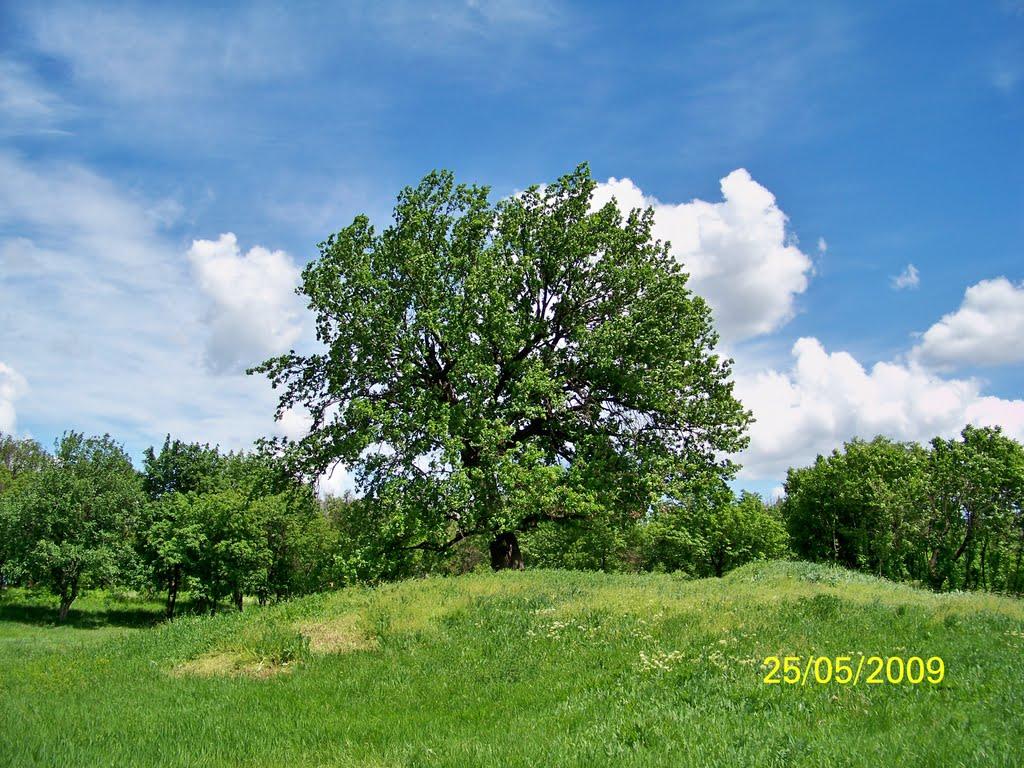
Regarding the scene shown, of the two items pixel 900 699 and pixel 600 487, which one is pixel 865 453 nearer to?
pixel 600 487

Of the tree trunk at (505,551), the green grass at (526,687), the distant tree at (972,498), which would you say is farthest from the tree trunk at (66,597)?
the distant tree at (972,498)

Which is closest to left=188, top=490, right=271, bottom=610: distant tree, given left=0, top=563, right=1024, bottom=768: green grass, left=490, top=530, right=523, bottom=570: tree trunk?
left=490, top=530, right=523, bottom=570: tree trunk

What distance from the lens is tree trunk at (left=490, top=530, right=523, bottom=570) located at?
2639 cm

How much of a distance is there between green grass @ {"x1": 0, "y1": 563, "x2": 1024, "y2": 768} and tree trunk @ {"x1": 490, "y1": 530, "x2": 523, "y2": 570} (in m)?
7.33

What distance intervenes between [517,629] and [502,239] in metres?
15.9

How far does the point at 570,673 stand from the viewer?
11438 mm

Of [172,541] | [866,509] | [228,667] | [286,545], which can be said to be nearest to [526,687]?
[228,667]

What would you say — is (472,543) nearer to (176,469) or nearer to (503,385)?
(503,385)

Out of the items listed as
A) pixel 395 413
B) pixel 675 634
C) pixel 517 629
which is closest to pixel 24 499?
pixel 395 413

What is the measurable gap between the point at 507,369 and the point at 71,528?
4388cm

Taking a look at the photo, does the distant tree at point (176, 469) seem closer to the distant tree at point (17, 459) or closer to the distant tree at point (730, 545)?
the distant tree at point (17, 459)

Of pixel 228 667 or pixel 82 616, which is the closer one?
pixel 228 667

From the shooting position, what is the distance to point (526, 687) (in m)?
10.9

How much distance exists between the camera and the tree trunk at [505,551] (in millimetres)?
26391
